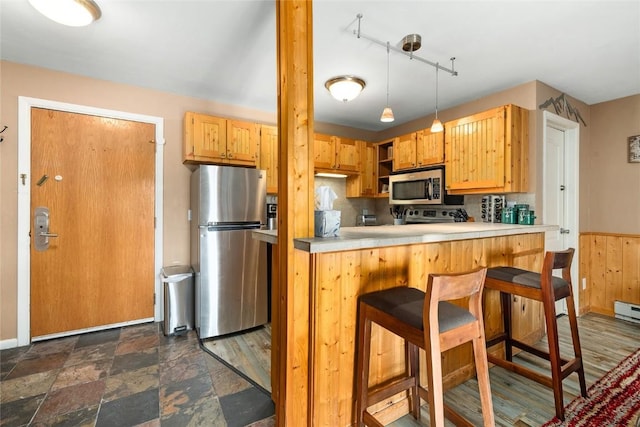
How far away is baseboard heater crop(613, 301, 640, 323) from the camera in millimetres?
3113

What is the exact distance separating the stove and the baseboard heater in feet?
6.23

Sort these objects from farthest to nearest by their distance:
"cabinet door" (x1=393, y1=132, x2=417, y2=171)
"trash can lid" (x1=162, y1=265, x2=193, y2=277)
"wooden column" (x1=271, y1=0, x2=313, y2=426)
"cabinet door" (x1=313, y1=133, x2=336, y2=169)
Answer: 1. "cabinet door" (x1=313, y1=133, x2=336, y2=169)
2. "cabinet door" (x1=393, y1=132, x2=417, y2=171)
3. "trash can lid" (x1=162, y1=265, x2=193, y2=277)
4. "wooden column" (x1=271, y1=0, x2=313, y2=426)

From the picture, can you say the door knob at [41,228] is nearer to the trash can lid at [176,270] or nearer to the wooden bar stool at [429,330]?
the trash can lid at [176,270]

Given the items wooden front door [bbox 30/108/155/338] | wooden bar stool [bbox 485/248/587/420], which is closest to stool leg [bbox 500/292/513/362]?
wooden bar stool [bbox 485/248/587/420]

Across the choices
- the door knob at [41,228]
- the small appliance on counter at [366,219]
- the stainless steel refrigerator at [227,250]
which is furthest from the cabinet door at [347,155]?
the door knob at [41,228]

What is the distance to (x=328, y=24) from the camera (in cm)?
204

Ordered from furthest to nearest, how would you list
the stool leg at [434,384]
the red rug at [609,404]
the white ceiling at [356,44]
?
the white ceiling at [356,44], the red rug at [609,404], the stool leg at [434,384]

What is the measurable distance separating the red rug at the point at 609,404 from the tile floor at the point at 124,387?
1834 millimetres

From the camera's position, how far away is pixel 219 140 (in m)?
3.20

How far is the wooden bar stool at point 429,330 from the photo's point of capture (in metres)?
1.16

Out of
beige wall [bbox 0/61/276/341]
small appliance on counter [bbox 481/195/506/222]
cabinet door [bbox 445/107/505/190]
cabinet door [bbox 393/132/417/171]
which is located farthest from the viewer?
cabinet door [bbox 393/132/417/171]

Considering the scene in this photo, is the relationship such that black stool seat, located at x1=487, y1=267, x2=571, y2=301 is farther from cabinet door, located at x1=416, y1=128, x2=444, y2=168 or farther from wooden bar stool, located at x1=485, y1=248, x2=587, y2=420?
cabinet door, located at x1=416, y1=128, x2=444, y2=168

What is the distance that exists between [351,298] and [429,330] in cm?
48

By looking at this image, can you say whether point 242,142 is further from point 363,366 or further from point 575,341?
point 575,341
